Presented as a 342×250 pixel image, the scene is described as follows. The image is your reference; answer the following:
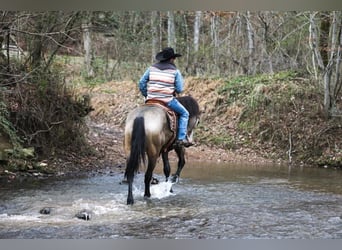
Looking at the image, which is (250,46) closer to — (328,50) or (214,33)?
(214,33)

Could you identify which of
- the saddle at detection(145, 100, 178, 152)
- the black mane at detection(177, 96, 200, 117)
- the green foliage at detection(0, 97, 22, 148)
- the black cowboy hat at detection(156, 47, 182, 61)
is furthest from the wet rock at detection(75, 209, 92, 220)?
the green foliage at detection(0, 97, 22, 148)

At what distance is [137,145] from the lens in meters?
4.04

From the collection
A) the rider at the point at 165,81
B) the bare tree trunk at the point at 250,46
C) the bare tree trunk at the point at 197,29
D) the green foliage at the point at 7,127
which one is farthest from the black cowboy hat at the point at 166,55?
the bare tree trunk at the point at 197,29

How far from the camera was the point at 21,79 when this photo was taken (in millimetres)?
5363

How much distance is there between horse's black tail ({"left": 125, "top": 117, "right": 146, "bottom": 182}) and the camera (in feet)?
13.3

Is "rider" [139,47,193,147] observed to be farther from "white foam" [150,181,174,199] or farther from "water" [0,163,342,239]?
"water" [0,163,342,239]

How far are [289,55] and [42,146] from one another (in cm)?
537

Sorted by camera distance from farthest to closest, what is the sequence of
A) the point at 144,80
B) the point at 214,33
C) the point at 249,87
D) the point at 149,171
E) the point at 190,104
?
the point at 214,33, the point at 249,87, the point at 190,104, the point at 144,80, the point at 149,171

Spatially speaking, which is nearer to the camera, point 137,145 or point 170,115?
point 137,145

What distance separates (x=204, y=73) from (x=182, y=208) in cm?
635

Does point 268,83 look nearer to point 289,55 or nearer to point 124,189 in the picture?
point 289,55

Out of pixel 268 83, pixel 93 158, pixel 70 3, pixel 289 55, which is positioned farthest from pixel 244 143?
pixel 70 3

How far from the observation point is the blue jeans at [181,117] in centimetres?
457

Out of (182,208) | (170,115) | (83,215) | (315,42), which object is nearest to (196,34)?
(315,42)
